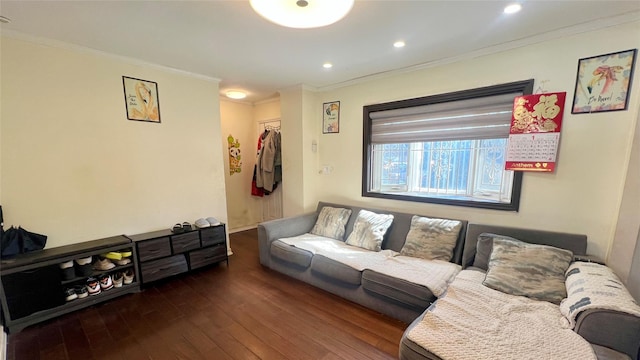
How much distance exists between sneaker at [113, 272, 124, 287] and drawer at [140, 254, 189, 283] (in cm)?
16

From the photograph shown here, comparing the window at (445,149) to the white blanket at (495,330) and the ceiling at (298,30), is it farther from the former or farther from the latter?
the white blanket at (495,330)

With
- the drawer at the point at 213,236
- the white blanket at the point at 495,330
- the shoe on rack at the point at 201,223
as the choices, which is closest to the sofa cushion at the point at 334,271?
the white blanket at the point at 495,330

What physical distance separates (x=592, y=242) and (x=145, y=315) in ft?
12.3

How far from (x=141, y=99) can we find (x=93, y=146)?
25.9 inches

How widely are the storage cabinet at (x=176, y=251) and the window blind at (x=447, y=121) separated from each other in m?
2.35

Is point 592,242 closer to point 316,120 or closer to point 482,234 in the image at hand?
point 482,234

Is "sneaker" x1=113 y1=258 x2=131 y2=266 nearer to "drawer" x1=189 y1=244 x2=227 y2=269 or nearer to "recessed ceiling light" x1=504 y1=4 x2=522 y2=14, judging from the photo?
"drawer" x1=189 y1=244 x2=227 y2=269

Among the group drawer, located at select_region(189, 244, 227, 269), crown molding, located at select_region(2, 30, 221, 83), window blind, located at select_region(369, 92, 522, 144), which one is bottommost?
drawer, located at select_region(189, 244, 227, 269)

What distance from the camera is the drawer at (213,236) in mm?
2934

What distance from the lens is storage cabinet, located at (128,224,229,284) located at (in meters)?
2.52

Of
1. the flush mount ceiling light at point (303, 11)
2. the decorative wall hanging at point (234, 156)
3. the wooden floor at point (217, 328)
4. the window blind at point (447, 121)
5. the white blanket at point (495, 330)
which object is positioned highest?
the flush mount ceiling light at point (303, 11)

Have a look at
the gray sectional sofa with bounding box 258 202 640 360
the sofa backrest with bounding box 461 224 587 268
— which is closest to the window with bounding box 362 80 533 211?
the sofa backrest with bounding box 461 224 587 268

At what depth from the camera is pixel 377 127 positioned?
3137 mm

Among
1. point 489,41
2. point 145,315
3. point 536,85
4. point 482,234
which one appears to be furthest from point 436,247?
point 145,315
